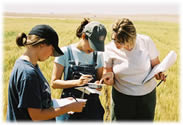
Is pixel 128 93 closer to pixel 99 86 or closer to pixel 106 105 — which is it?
pixel 99 86

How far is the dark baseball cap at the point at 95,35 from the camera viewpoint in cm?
180

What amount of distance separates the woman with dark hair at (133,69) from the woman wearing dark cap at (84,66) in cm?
13

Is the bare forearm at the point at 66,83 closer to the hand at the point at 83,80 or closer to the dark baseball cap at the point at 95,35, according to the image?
the hand at the point at 83,80

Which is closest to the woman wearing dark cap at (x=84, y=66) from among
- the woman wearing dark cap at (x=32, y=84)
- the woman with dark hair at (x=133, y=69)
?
the woman with dark hair at (x=133, y=69)

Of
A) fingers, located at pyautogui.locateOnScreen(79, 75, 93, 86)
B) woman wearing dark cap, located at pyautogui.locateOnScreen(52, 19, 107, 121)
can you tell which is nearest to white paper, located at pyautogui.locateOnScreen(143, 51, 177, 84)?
woman wearing dark cap, located at pyautogui.locateOnScreen(52, 19, 107, 121)

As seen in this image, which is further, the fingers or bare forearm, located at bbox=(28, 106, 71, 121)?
the fingers

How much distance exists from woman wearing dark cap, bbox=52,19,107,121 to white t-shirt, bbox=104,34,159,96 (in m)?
0.13

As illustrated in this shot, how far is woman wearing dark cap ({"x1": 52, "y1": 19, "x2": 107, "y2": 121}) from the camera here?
1.81 m

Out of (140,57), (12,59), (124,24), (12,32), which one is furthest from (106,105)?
(12,32)

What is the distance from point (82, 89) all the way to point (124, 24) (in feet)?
2.02

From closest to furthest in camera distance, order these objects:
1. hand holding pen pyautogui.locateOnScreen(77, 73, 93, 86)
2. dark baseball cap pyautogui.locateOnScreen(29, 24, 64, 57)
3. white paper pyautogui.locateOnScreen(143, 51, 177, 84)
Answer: dark baseball cap pyautogui.locateOnScreen(29, 24, 64, 57), hand holding pen pyautogui.locateOnScreen(77, 73, 93, 86), white paper pyautogui.locateOnScreen(143, 51, 177, 84)

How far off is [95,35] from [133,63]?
0.42m

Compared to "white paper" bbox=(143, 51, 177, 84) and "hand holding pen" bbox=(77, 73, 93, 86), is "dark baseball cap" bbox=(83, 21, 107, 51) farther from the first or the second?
"white paper" bbox=(143, 51, 177, 84)

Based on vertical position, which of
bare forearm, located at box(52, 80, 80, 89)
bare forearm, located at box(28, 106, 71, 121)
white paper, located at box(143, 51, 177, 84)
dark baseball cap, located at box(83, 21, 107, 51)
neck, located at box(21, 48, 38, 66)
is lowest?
bare forearm, located at box(28, 106, 71, 121)
